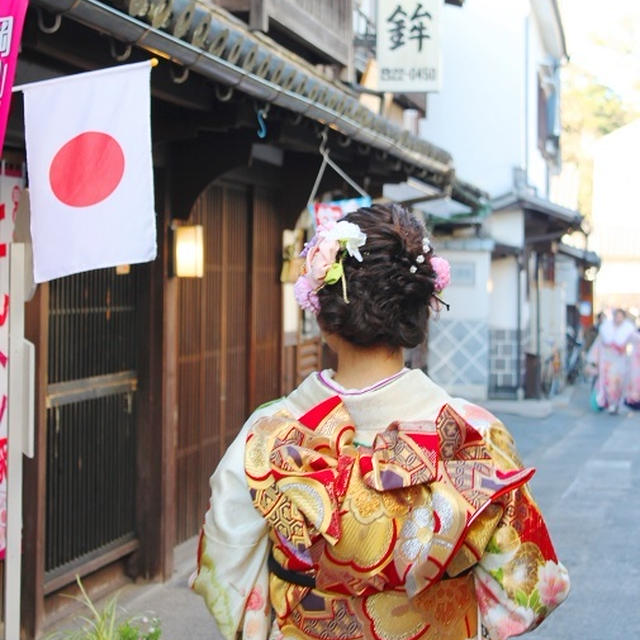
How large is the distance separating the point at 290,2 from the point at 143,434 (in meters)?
4.09

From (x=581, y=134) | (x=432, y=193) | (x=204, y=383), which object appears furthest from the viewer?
(x=581, y=134)

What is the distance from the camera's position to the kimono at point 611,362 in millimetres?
19906

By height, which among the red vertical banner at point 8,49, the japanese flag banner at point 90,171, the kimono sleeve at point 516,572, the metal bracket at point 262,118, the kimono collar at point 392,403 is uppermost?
the metal bracket at point 262,118

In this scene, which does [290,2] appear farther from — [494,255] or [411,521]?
[494,255]

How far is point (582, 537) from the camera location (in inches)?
372

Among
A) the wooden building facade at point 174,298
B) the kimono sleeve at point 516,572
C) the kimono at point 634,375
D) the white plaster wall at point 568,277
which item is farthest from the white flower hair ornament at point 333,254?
the white plaster wall at point 568,277

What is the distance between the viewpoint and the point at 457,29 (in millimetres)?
20812

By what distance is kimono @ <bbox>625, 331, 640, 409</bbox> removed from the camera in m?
20.2

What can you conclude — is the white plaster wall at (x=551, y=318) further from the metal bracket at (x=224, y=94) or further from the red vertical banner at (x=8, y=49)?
the red vertical banner at (x=8, y=49)

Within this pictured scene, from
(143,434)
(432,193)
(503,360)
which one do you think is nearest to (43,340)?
(143,434)

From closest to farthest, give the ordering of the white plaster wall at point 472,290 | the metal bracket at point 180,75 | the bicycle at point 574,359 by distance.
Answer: the metal bracket at point 180,75, the white plaster wall at point 472,290, the bicycle at point 574,359

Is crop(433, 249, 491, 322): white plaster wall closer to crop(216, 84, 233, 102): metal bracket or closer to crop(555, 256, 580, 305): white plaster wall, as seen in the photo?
crop(555, 256, 580, 305): white plaster wall

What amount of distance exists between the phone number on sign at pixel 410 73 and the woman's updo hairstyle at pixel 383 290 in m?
9.64

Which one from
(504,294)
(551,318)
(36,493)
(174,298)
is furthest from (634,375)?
(36,493)
